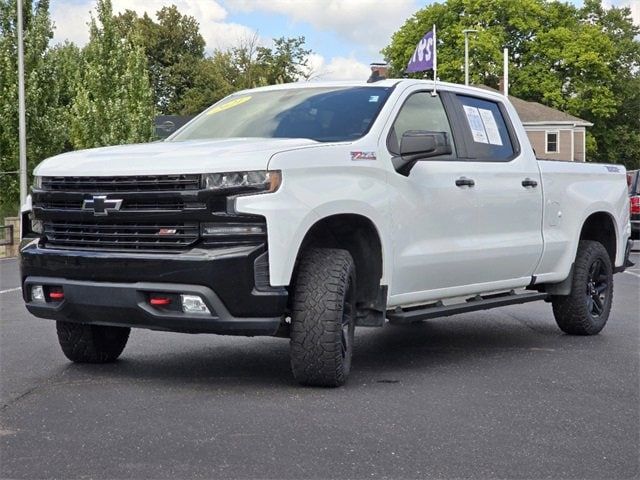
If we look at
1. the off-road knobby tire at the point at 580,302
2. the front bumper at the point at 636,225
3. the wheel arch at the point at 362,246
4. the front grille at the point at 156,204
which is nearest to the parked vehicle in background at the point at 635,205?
the front bumper at the point at 636,225

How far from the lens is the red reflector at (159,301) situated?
6184 millimetres

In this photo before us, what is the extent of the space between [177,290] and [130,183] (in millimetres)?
649

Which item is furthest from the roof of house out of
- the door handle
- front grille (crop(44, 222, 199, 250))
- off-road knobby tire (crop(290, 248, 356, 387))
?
front grille (crop(44, 222, 199, 250))

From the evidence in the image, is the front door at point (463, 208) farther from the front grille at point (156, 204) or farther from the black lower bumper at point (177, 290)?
the front grille at point (156, 204)

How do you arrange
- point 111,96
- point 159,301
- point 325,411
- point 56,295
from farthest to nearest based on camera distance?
point 111,96 → point 56,295 → point 159,301 → point 325,411

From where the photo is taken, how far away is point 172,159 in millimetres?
6227

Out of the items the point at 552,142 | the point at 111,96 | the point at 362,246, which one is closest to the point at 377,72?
the point at 362,246

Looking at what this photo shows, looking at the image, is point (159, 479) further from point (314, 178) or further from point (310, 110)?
point (310, 110)

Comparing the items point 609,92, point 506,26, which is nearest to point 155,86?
point 506,26

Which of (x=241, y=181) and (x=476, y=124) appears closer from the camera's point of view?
(x=241, y=181)

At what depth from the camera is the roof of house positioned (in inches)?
2783

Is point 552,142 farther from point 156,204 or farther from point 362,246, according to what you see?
point 156,204

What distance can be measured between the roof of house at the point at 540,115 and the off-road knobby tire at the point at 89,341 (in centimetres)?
6465

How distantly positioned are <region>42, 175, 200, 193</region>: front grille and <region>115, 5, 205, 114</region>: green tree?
75.8 metres
